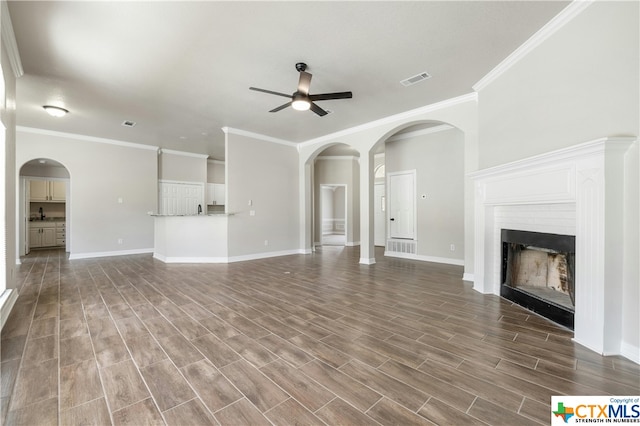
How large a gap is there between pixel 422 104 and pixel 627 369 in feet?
13.1

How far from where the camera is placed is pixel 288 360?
1.97 m

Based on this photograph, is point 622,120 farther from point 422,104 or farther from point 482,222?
point 422,104

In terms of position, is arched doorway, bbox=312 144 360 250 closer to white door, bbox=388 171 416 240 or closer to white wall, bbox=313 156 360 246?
white wall, bbox=313 156 360 246

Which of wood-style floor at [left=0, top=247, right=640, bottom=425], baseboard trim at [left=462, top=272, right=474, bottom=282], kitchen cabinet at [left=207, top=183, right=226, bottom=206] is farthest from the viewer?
kitchen cabinet at [left=207, top=183, right=226, bottom=206]

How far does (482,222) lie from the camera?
363 centimetres

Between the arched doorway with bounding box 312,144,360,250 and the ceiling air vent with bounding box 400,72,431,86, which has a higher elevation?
A: the ceiling air vent with bounding box 400,72,431,86

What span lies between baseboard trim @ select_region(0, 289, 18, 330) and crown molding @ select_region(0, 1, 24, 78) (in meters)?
2.55

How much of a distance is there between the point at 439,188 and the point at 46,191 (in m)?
11.5

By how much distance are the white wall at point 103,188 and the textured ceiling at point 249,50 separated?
1585mm

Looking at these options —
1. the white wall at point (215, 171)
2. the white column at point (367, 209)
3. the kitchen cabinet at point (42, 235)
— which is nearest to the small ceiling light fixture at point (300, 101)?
the white column at point (367, 209)

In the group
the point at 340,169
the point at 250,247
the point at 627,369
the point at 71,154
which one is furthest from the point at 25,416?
the point at 340,169

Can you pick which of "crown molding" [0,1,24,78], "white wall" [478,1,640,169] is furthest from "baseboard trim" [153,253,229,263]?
"white wall" [478,1,640,169]

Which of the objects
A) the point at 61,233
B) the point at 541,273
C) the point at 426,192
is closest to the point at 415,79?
the point at 541,273

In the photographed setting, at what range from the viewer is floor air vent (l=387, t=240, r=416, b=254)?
641 centimetres
